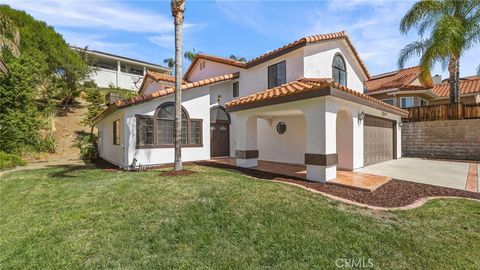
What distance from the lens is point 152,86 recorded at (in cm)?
2095

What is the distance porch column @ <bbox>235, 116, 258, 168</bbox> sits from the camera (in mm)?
11602

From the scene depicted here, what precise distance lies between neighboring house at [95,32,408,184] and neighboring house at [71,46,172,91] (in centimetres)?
2086

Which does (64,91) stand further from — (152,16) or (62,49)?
(152,16)

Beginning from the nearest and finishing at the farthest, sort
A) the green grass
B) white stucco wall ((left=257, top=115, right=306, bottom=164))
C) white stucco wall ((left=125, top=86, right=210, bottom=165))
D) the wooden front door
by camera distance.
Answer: the green grass < white stucco wall ((left=125, top=86, right=210, bottom=165)) < white stucco wall ((left=257, top=115, right=306, bottom=164)) < the wooden front door

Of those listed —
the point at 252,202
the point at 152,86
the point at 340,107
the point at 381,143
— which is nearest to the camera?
the point at 252,202

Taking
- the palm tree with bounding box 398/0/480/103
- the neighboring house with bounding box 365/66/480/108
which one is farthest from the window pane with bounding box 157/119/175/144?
the palm tree with bounding box 398/0/480/103

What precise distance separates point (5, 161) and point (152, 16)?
1190 cm

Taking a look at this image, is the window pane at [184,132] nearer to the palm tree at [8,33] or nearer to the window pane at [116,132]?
the window pane at [116,132]

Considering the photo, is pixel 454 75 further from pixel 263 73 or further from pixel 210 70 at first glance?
pixel 210 70

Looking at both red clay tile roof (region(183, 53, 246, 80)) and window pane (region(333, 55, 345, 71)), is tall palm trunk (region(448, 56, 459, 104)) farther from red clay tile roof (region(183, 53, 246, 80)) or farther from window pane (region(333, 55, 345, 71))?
red clay tile roof (region(183, 53, 246, 80))

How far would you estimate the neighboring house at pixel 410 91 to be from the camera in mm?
20188

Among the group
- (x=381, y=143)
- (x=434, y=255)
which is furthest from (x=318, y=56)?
(x=434, y=255)

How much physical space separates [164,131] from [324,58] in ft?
32.4

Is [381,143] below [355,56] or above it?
below
